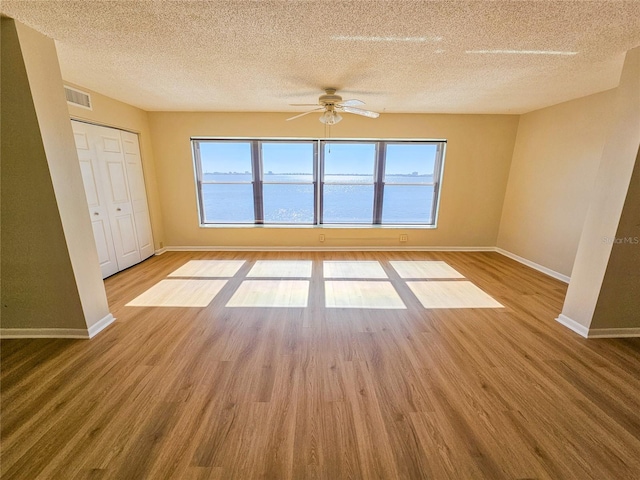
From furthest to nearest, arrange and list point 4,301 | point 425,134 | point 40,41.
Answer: point 425,134
point 4,301
point 40,41

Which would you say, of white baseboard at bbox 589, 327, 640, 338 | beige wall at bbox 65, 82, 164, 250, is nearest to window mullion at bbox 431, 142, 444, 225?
white baseboard at bbox 589, 327, 640, 338

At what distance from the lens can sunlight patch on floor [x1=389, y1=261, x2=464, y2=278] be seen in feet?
12.5

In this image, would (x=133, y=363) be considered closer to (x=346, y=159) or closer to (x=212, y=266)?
(x=212, y=266)

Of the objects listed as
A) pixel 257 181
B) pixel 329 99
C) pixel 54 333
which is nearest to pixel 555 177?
pixel 329 99

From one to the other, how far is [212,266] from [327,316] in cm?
232

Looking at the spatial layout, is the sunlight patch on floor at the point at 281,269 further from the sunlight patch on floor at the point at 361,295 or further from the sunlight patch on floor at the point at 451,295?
the sunlight patch on floor at the point at 451,295

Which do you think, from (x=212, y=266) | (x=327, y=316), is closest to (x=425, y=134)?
(x=327, y=316)

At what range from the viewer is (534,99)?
345 centimetres

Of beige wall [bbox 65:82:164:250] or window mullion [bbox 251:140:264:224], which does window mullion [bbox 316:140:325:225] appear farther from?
beige wall [bbox 65:82:164:250]

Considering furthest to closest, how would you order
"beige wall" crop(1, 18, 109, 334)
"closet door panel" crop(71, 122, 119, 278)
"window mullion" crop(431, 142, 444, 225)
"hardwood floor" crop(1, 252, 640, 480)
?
"window mullion" crop(431, 142, 444, 225), "closet door panel" crop(71, 122, 119, 278), "beige wall" crop(1, 18, 109, 334), "hardwood floor" crop(1, 252, 640, 480)

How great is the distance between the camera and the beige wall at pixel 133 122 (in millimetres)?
3232

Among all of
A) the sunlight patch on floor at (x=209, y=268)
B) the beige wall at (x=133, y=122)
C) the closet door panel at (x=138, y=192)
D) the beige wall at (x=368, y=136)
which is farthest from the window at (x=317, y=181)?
the sunlight patch on floor at (x=209, y=268)

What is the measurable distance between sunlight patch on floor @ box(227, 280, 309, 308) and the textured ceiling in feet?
8.03

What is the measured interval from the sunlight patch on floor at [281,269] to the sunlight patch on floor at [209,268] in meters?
0.31
